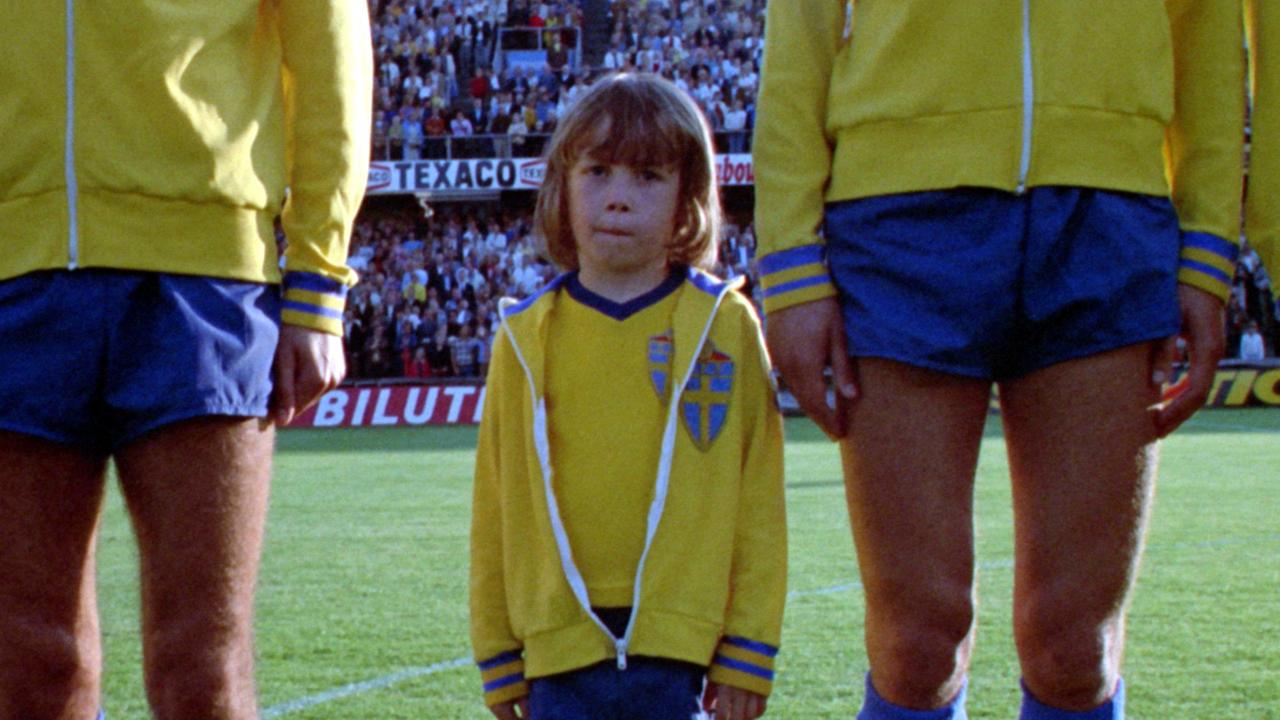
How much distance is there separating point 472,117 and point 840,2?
24.8 meters

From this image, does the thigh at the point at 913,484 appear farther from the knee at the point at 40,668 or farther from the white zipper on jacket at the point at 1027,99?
the knee at the point at 40,668

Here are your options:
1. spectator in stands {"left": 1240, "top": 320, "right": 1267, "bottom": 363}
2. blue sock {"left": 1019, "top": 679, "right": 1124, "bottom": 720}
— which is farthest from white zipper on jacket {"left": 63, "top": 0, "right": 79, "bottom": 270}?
spectator in stands {"left": 1240, "top": 320, "right": 1267, "bottom": 363}

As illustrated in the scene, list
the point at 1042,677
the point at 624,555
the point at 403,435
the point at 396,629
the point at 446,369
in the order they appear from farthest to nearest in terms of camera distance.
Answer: the point at 446,369 < the point at 403,435 < the point at 396,629 < the point at 624,555 < the point at 1042,677

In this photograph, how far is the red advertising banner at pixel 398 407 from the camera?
18.4m

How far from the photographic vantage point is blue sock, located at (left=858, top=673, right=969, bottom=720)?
215 centimetres

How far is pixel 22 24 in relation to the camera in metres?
2.07

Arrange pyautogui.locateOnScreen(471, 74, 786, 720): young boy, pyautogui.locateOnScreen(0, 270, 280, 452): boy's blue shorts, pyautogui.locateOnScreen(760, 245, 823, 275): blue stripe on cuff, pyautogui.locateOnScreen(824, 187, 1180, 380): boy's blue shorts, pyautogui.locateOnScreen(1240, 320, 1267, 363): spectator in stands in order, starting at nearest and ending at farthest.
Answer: pyautogui.locateOnScreen(0, 270, 280, 452): boy's blue shorts, pyautogui.locateOnScreen(824, 187, 1180, 380): boy's blue shorts, pyautogui.locateOnScreen(760, 245, 823, 275): blue stripe on cuff, pyautogui.locateOnScreen(471, 74, 786, 720): young boy, pyautogui.locateOnScreen(1240, 320, 1267, 363): spectator in stands

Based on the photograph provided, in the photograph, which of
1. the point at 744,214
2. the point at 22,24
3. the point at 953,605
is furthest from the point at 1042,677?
the point at 744,214

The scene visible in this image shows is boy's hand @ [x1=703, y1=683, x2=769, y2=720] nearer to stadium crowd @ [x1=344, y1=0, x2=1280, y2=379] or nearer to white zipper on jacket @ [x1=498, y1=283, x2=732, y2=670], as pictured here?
white zipper on jacket @ [x1=498, y1=283, x2=732, y2=670]

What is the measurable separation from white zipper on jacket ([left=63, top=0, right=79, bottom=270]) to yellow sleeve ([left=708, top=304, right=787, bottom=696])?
1024 millimetres

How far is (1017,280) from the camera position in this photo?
2119mm

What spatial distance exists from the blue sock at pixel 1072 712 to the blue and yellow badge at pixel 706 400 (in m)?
0.60

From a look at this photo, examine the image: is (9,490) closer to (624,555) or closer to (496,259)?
(624,555)

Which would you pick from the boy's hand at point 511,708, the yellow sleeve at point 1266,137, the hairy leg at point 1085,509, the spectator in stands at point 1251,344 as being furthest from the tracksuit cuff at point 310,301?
the spectator in stands at point 1251,344
